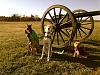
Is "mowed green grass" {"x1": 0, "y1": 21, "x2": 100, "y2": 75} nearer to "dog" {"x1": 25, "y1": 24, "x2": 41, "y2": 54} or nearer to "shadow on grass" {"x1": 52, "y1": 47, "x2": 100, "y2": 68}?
"shadow on grass" {"x1": 52, "y1": 47, "x2": 100, "y2": 68}

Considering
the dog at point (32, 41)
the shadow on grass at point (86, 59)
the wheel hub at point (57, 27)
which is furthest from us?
the wheel hub at point (57, 27)

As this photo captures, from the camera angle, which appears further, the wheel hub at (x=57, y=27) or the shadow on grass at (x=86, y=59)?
the wheel hub at (x=57, y=27)

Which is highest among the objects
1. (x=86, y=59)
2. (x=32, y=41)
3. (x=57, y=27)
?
(x=57, y=27)

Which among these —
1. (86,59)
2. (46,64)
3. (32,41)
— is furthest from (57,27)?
(46,64)

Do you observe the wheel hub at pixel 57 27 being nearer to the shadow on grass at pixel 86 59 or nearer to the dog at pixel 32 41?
the dog at pixel 32 41

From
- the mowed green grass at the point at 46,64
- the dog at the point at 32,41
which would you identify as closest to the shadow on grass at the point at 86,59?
the mowed green grass at the point at 46,64

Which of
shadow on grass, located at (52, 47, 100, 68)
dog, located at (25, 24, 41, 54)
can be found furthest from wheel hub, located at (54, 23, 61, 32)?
shadow on grass, located at (52, 47, 100, 68)

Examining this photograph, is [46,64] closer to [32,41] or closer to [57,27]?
[32,41]

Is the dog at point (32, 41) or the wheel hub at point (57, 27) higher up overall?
the wheel hub at point (57, 27)

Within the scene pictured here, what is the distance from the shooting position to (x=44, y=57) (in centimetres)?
1142

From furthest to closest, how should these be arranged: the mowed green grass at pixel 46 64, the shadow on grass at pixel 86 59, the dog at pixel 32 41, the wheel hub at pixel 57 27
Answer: the wheel hub at pixel 57 27 → the dog at pixel 32 41 → the shadow on grass at pixel 86 59 → the mowed green grass at pixel 46 64

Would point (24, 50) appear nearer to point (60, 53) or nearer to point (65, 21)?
point (60, 53)

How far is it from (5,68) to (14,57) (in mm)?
1845

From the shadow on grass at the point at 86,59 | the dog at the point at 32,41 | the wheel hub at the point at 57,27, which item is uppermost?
the wheel hub at the point at 57,27
